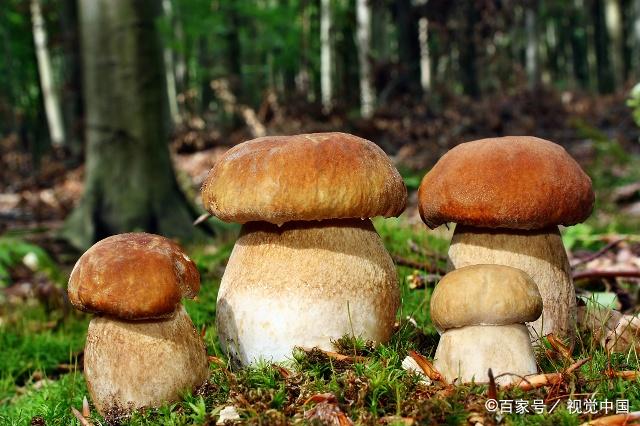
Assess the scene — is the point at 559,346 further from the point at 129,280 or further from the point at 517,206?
the point at 129,280

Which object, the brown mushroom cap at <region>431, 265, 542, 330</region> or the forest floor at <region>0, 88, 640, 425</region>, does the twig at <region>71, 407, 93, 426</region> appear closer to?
the forest floor at <region>0, 88, 640, 425</region>

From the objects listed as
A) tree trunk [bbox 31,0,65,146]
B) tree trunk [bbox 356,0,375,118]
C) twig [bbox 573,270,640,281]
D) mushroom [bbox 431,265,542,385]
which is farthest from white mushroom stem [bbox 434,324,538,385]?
tree trunk [bbox 31,0,65,146]

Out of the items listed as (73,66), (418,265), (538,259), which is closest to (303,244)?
(538,259)

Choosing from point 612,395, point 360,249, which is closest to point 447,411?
point 612,395

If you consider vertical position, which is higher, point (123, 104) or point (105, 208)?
point (123, 104)

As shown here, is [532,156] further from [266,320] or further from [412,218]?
[412,218]

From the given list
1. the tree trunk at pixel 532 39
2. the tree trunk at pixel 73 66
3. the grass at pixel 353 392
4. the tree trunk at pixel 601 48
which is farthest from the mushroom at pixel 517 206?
the tree trunk at pixel 601 48

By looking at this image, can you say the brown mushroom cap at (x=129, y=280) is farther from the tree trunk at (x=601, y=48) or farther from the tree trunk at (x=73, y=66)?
the tree trunk at (x=601, y=48)
